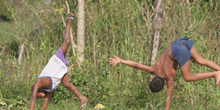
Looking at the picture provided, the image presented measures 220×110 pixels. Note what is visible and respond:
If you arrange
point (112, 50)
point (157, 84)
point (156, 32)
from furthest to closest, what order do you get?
1. point (112, 50)
2. point (156, 32)
3. point (157, 84)

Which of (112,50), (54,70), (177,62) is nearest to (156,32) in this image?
(112,50)

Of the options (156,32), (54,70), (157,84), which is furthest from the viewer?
(156,32)

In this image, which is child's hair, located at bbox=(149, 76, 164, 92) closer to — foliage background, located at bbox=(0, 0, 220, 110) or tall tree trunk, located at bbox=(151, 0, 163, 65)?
foliage background, located at bbox=(0, 0, 220, 110)

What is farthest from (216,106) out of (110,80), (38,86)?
(38,86)

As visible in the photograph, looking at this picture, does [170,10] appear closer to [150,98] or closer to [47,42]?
[150,98]

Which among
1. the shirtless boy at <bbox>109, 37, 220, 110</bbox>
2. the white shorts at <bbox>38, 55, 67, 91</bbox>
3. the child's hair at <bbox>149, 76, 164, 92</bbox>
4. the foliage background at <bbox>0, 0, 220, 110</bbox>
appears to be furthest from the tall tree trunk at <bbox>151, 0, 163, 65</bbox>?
the white shorts at <bbox>38, 55, 67, 91</bbox>

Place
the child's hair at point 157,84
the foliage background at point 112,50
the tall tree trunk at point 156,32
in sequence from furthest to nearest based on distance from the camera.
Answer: the tall tree trunk at point 156,32 < the foliage background at point 112,50 < the child's hair at point 157,84

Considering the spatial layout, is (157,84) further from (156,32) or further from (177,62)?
(156,32)

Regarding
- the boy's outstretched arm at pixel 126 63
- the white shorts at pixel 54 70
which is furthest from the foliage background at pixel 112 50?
the white shorts at pixel 54 70

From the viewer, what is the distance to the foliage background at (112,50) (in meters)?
6.59

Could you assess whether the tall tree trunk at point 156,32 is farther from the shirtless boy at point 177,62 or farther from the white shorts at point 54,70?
the white shorts at point 54,70

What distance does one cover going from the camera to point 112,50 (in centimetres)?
831

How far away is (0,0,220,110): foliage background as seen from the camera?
6590 mm

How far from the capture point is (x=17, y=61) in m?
8.67
